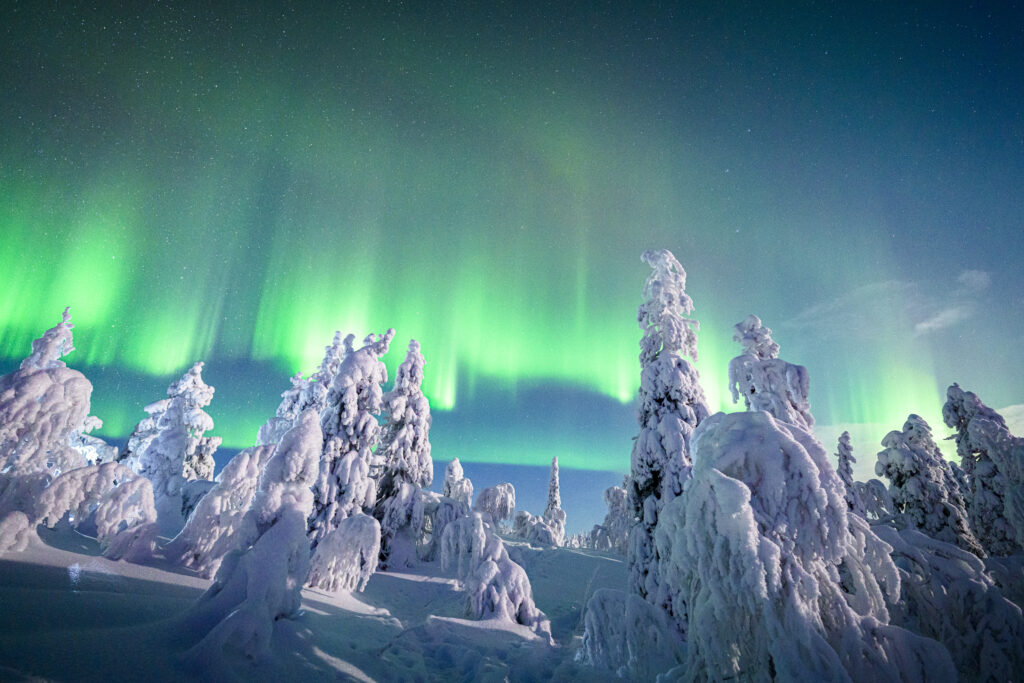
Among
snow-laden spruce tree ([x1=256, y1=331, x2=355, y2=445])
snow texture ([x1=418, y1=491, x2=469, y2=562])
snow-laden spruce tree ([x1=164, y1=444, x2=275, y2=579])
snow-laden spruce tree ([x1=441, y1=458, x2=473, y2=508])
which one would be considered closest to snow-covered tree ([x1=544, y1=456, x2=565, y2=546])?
snow-laden spruce tree ([x1=441, y1=458, x2=473, y2=508])

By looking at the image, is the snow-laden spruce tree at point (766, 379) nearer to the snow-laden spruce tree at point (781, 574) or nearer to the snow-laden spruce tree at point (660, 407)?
the snow-laden spruce tree at point (660, 407)

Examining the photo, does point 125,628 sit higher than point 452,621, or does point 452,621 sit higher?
point 125,628

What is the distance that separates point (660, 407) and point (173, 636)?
568 inches

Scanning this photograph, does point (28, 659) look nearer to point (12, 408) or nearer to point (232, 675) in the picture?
point (232, 675)

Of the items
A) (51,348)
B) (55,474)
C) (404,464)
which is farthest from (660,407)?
(51,348)

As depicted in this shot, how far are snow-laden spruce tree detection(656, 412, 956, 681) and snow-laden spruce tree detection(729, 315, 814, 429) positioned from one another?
6.41 m

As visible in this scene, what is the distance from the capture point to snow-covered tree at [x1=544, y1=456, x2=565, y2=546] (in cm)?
5031

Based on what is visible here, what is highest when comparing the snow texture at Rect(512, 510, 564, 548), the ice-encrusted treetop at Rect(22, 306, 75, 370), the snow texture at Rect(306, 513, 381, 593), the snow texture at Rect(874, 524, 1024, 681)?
the ice-encrusted treetop at Rect(22, 306, 75, 370)

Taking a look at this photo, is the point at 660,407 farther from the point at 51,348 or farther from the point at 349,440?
the point at 51,348

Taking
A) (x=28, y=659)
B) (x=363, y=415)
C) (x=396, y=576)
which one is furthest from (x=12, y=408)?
(x=396, y=576)

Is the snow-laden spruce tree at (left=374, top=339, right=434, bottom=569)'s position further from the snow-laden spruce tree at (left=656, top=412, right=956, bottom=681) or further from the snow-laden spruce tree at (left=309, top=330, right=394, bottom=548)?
the snow-laden spruce tree at (left=656, top=412, right=956, bottom=681)

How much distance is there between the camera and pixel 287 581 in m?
7.87

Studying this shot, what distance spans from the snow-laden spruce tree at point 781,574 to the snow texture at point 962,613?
337cm

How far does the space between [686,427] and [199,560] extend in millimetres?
16252
